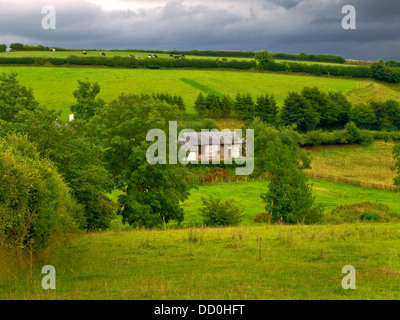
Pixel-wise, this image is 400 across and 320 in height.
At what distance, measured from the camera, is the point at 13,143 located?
62.6ft

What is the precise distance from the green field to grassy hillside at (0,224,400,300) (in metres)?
84.6

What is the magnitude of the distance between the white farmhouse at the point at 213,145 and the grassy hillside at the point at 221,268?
183 ft

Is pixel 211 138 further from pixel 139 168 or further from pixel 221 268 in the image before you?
pixel 221 268

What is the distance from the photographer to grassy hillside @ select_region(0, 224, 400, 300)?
40.7 feet

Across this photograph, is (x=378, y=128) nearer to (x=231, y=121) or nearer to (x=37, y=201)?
(x=231, y=121)

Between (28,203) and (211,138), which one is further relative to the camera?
(211,138)

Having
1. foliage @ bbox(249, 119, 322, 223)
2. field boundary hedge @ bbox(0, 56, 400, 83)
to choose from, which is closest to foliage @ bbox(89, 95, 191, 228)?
foliage @ bbox(249, 119, 322, 223)

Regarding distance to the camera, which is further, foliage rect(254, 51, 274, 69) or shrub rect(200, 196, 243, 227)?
foliage rect(254, 51, 274, 69)

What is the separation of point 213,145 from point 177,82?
151 feet

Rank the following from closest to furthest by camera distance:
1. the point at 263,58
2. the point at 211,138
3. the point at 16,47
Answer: the point at 211,138 → the point at 263,58 → the point at 16,47

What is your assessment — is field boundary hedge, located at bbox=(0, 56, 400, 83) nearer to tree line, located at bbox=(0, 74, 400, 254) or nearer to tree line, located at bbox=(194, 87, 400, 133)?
tree line, located at bbox=(194, 87, 400, 133)

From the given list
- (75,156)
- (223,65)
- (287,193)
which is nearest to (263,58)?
(223,65)

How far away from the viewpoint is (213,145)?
7975 cm

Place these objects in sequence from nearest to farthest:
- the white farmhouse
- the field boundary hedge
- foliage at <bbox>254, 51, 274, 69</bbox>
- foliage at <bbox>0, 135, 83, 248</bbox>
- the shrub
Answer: foliage at <bbox>0, 135, 83, 248</bbox>
the shrub
the white farmhouse
the field boundary hedge
foliage at <bbox>254, 51, 274, 69</bbox>
